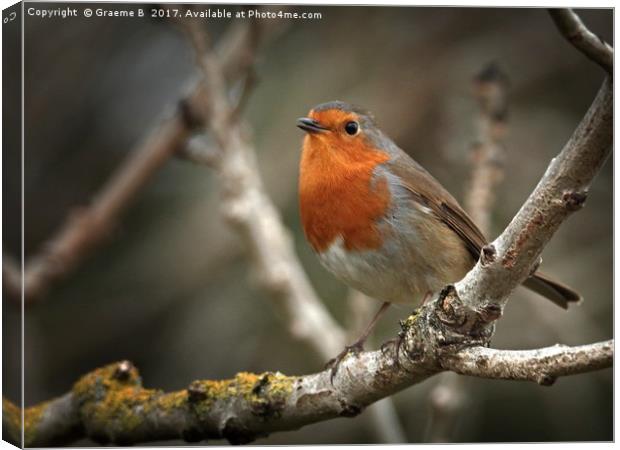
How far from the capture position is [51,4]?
10.1 ft

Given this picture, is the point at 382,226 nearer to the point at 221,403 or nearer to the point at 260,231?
the point at 260,231

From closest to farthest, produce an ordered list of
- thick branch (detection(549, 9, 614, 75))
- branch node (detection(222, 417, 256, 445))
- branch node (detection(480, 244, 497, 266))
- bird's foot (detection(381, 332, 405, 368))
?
thick branch (detection(549, 9, 614, 75)), branch node (detection(480, 244, 497, 266)), bird's foot (detection(381, 332, 405, 368)), branch node (detection(222, 417, 256, 445))

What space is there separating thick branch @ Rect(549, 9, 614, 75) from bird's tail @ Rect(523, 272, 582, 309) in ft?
5.56

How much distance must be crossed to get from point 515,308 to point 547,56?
143cm

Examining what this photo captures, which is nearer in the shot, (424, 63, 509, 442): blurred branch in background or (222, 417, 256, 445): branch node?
(222, 417, 256, 445): branch node

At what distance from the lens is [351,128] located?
3500 millimetres

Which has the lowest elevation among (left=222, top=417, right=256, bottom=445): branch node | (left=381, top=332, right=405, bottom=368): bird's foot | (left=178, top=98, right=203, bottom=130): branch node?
(left=222, top=417, right=256, bottom=445): branch node

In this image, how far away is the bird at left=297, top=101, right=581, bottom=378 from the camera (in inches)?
123

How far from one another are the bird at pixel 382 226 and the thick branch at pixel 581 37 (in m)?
1.49

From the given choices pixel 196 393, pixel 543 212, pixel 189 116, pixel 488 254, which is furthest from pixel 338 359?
pixel 189 116

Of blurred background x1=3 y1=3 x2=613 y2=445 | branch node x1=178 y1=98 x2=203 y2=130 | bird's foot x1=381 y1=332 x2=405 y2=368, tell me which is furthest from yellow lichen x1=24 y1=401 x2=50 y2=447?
branch node x1=178 y1=98 x2=203 y2=130

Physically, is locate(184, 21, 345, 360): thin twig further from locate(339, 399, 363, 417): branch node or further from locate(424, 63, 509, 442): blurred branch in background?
locate(339, 399, 363, 417): branch node

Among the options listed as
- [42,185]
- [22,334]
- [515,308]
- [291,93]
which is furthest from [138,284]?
[515,308]

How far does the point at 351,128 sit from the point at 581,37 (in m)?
1.86
